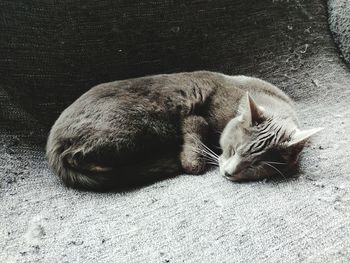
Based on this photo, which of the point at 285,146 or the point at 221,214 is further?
the point at 285,146

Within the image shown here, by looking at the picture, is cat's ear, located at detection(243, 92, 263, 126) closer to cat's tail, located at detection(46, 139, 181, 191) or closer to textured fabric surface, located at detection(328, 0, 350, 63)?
cat's tail, located at detection(46, 139, 181, 191)

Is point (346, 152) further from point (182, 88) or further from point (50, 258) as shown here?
point (50, 258)

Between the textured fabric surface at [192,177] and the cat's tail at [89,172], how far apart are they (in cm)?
4

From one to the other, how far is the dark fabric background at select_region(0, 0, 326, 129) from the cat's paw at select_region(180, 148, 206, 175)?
427mm

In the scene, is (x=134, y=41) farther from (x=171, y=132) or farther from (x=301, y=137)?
(x=301, y=137)

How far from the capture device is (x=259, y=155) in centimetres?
127

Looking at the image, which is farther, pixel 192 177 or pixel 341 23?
pixel 341 23

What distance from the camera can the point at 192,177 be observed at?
1327 mm

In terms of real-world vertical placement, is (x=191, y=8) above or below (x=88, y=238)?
above

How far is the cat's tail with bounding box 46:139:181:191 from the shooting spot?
124cm

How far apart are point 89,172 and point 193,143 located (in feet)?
1.24

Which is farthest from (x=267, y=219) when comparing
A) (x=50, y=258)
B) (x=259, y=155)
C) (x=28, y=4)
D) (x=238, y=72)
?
(x=28, y=4)

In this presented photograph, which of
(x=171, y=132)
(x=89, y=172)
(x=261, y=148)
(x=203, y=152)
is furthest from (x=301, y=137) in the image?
(x=89, y=172)

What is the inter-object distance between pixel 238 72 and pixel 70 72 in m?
0.71
